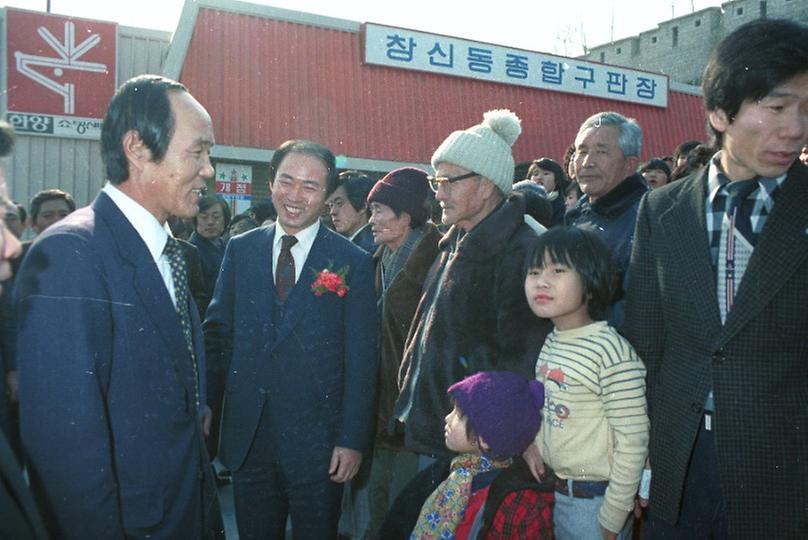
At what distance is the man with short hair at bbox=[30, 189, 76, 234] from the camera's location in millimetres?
5020

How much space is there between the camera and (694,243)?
2113 mm

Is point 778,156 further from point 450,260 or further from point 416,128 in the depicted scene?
point 416,128

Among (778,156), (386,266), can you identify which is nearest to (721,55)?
(778,156)

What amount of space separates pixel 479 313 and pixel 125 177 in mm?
1467

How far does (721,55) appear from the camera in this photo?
2.12 meters

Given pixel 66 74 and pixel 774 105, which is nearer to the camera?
pixel 774 105

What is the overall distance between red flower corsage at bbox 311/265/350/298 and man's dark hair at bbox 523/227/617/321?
834 millimetres

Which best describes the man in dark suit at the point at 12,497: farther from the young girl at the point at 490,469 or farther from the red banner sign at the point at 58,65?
the red banner sign at the point at 58,65

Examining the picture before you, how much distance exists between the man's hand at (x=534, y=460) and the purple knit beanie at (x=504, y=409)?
61 millimetres

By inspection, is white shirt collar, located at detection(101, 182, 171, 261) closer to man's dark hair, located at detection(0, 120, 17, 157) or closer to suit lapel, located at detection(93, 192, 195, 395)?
suit lapel, located at detection(93, 192, 195, 395)

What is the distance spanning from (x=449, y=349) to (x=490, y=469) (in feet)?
1.69

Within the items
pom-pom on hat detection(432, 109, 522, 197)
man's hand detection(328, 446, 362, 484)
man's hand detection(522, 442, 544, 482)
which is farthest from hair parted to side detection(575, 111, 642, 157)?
man's hand detection(328, 446, 362, 484)

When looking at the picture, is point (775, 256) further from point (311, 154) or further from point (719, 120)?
point (311, 154)

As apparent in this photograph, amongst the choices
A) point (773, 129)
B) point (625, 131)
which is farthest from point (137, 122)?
point (625, 131)
